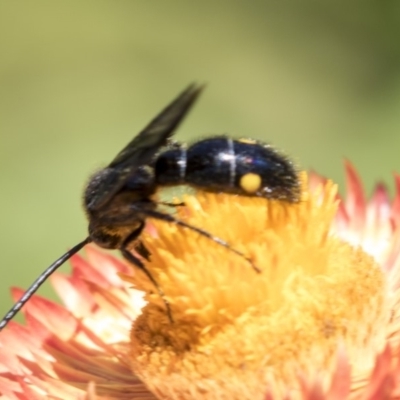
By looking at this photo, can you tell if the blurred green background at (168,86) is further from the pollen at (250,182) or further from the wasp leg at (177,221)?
the pollen at (250,182)

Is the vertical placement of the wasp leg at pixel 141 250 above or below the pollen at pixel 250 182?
below

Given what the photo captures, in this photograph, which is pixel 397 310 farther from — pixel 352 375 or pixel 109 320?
pixel 109 320

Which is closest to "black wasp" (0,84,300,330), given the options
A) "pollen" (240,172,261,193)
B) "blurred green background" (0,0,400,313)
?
"pollen" (240,172,261,193)

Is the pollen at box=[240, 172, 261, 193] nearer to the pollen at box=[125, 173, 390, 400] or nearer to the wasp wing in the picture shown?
the pollen at box=[125, 173, 390, 400]

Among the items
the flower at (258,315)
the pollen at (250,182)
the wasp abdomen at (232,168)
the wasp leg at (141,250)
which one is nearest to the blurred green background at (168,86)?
the wasp leg at (141,250)

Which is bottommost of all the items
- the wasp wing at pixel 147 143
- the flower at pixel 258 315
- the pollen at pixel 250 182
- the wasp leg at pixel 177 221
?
the flower at pixel 258 315

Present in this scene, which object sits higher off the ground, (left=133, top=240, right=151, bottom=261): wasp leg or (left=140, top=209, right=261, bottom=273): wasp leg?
(left=140, top=209, right=261, bottom=273): wasp leg
